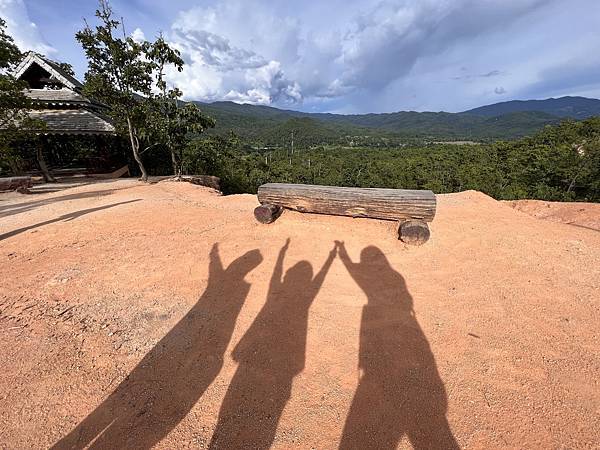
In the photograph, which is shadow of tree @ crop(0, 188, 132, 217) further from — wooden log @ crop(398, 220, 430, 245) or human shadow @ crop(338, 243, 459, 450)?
wooden log @ crop(398, 220, 430, 245)

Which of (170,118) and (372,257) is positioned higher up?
(170,118)

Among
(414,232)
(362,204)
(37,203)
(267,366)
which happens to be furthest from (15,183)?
(414,232)

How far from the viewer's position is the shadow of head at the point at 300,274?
13.4 ft

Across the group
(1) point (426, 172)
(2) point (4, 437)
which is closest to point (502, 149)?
(1) point (426, 172)

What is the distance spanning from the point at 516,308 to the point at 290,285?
303 centimetres

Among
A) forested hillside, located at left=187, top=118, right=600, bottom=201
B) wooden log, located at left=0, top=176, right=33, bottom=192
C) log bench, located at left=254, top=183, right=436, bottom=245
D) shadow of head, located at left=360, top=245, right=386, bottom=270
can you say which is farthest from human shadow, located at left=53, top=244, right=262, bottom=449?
forested hillside, located at left=187, top=118, right=600, bottom=201

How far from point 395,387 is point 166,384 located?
2169 millimetres

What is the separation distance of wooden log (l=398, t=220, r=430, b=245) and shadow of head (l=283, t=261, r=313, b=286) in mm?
1956

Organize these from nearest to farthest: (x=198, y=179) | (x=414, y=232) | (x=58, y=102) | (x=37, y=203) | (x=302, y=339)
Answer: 1. (x=302, y=339)
2. (x=414, y=232)
3. (x=37, y=203)
4. (x=198, y=179)
5. (x=58, y=102)

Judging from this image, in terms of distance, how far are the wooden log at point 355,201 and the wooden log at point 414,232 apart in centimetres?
12

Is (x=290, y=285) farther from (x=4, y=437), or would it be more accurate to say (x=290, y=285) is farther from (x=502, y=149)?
(x=502, y=149)

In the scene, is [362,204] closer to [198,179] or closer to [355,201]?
[355,201]

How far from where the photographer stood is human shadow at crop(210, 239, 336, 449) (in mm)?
2131

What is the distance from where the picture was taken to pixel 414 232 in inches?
193
